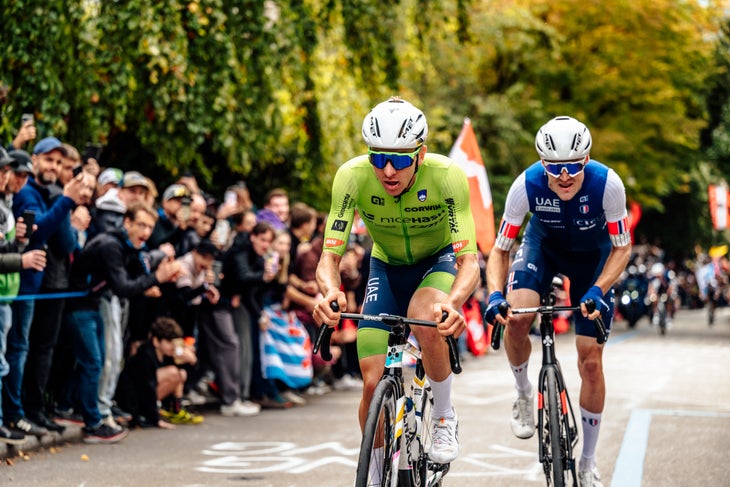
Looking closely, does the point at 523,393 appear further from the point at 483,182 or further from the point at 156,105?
the point at 483,182

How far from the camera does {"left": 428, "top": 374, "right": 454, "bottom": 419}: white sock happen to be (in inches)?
247

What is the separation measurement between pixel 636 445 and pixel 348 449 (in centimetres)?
235

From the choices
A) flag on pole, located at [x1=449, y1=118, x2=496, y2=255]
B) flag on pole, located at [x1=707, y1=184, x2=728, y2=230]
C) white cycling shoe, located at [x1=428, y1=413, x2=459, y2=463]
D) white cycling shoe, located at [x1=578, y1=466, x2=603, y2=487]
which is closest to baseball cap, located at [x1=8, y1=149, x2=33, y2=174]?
white cycling shoe, located at [x1=428, y1=413, x2=459, y2=463]

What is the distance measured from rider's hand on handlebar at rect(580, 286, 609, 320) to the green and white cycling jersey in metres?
0.74

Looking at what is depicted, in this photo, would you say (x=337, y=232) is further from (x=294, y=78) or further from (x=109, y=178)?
(x=294, y=78)

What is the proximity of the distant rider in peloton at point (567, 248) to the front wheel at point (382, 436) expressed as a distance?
1152 mm

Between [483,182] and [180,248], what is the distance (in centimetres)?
569

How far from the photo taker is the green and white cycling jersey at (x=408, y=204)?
5.95 meters

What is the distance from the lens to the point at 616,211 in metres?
6.63

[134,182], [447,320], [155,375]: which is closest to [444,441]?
[447,320]

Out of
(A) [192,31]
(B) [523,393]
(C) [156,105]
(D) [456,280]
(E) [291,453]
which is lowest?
(E) [291,453]

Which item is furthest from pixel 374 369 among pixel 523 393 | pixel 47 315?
pixel 47 315

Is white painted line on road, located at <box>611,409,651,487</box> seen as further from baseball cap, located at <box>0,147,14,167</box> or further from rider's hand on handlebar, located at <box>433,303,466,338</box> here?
baseball cap, located at <box>0,147,14,167</box>

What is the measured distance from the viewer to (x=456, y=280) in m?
5.74
